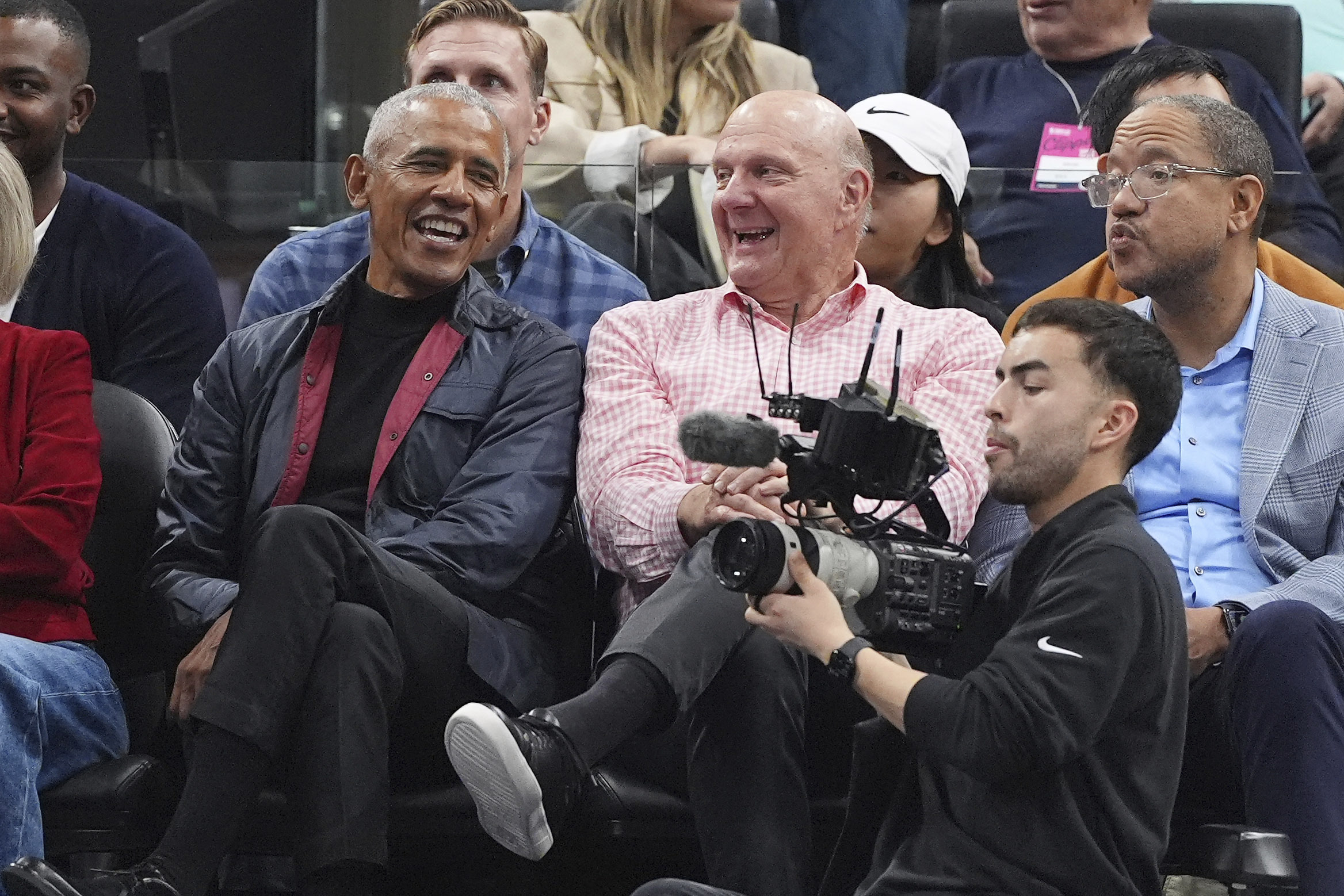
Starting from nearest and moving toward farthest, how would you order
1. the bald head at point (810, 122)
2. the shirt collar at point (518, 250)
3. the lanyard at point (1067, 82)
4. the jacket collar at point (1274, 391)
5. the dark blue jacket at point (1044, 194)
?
1. the jacket collar at point (1274, 391)
2. the bald head at point (810, 122)
3. the shirt collar at point (518, 250)
4. the dark blue jacket at point (1044, 194)
5. the lanyard at point (1067, 82)

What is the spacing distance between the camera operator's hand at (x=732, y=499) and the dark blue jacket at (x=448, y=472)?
0.79 ft

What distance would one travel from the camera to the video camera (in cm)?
184

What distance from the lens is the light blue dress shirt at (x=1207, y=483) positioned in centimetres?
248

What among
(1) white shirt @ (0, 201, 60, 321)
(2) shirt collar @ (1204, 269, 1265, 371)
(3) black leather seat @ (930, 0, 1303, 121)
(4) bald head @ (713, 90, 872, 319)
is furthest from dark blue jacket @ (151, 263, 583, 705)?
(3) black leather seat @ (930, 0, 1303, 121)

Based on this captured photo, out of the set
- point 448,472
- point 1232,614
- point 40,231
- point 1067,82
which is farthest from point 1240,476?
point 40,231

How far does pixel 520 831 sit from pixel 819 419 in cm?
56

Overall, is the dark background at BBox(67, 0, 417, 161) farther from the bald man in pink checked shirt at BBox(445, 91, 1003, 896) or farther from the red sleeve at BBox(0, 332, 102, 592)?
the red sleeve at BBox(0, 332, 102, 592)

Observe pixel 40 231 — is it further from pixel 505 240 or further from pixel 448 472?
pixel 448 472

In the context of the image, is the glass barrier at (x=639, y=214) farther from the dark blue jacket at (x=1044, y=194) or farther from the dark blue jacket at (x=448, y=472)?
the dark blue jacket at (x=448, y=472)

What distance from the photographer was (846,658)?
72.4 inches

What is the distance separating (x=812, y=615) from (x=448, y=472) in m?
0.84

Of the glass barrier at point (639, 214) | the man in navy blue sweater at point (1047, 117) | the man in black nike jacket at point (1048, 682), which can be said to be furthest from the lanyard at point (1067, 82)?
the man in black nike jacket at point (1048, 682)

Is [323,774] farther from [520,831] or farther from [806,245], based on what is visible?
[806,245]

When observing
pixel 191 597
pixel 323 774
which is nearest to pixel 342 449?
pixel 191 597
